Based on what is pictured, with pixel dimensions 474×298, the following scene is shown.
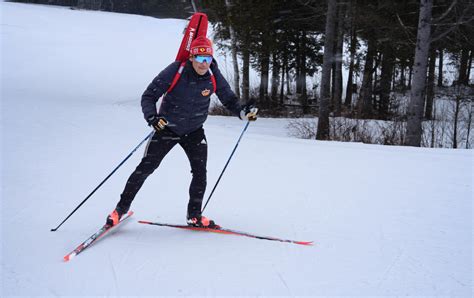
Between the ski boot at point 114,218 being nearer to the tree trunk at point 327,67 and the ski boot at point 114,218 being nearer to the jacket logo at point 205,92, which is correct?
the jacket logo at point 205,92

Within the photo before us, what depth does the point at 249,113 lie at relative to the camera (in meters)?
3.91

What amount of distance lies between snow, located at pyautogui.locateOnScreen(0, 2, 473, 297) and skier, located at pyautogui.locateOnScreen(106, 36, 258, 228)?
453 mm

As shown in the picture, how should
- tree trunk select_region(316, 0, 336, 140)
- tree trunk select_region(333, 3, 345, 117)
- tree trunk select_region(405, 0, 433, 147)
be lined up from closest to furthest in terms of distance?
tree trunk select_region(405, 0, 433, 147) → tree trunk select_region(316, 0, 336, 140) → tree trunk select_region(333, 3, 345, 117)

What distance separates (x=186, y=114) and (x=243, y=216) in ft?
4.73

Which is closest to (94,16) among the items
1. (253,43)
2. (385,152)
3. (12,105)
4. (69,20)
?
(69,20)

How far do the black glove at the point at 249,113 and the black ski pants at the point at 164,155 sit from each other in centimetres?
47

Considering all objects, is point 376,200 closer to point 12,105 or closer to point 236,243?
point 236,243

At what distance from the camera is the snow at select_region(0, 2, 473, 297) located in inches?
116

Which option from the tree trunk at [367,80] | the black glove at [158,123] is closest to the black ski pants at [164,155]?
the black glove at [158,123]

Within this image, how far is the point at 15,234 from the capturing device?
144 inches

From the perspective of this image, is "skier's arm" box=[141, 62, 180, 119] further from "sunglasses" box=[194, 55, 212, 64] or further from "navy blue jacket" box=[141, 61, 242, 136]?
"sunglasses" box=[194, 55, 212, 64]

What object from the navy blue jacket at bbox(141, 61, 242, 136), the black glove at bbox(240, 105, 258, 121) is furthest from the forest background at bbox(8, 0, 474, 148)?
the navy blue jacket at bbox(141, 61, 242, 136)

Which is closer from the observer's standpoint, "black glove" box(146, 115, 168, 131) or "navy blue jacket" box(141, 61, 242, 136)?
"black glove" box(146, 115, 168, 131)

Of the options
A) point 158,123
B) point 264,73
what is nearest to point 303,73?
point 264,73
